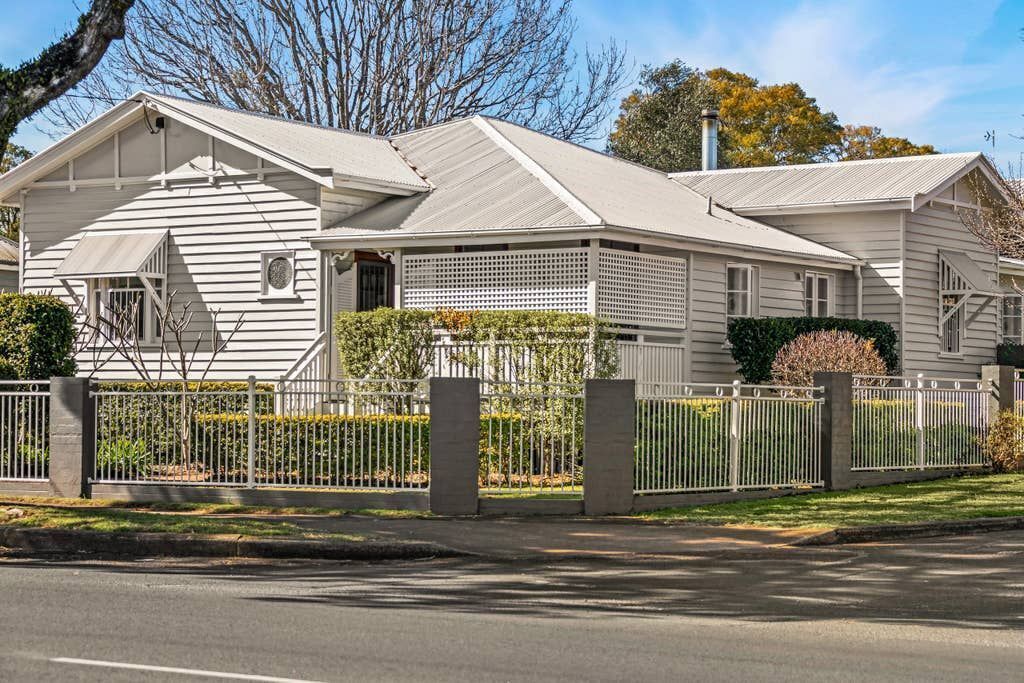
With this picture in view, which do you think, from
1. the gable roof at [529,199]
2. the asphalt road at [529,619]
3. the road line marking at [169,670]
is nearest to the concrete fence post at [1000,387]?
the gable roof at [529,199]

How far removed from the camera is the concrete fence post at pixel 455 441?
52.7 ft

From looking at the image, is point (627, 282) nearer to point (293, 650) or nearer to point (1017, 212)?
point (1017, 212)

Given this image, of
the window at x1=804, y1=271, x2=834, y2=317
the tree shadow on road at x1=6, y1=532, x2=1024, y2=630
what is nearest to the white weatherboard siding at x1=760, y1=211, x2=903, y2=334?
the window at x1=804, y1=271, x2=834, y2=317

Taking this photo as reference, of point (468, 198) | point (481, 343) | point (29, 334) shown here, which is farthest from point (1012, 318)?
point (29, 334)

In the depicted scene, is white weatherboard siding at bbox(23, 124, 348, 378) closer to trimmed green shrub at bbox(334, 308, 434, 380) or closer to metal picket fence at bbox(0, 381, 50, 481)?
trimmed green shrub at bbox(334, 308, 434, 380)

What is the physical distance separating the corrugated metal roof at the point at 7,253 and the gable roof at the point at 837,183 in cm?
1691

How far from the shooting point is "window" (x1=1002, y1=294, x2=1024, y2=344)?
34.5m

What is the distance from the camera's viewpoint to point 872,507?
17312 millimetres

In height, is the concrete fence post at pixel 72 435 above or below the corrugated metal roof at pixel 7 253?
below

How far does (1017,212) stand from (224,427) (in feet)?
57.8

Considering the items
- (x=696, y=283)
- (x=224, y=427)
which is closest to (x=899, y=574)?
(x=224, y=427)

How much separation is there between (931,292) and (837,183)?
3139 mm

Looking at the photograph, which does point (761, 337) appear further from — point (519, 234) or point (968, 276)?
point (968, 276)

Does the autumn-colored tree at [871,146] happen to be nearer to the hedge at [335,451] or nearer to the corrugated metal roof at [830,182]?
the corrugated metal roof at [830,182]
